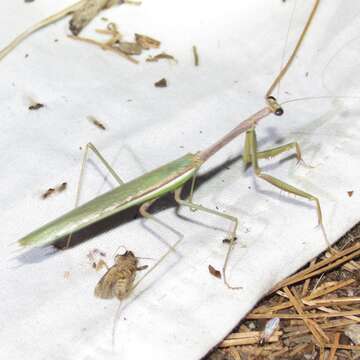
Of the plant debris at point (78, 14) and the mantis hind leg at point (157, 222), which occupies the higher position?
the plant debris at point (78, 14)

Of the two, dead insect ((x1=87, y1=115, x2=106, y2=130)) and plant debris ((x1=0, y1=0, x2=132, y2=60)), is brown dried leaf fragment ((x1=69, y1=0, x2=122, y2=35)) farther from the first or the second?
dead insect ((x1=87, y1=115, x2=106, y2=130))

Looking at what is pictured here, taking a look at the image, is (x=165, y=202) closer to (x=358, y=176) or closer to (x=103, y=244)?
(x=103, y=244)

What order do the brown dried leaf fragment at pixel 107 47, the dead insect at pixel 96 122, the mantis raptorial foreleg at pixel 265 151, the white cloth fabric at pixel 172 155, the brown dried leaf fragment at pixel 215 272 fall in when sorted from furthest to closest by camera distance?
the brown dried leaf fragment at pixel 107 47 → the dead insect at pixel 96 122 → the mantis raptorial foreleg at pixel 265 151 → the brown dried leaf fragment at pixel 215 272 → the white cloth fabric at pixel 172 155

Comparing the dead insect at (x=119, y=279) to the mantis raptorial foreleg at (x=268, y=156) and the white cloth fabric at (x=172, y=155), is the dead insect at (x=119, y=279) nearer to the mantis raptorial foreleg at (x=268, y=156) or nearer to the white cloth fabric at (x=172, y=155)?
the white cloth fabric at (x=172, y=155)

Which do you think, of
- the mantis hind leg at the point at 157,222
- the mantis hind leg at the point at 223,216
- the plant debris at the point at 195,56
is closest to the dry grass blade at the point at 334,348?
the mantis hind leg at the point at 223,216

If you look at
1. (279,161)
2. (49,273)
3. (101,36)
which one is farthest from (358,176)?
(101,36)
